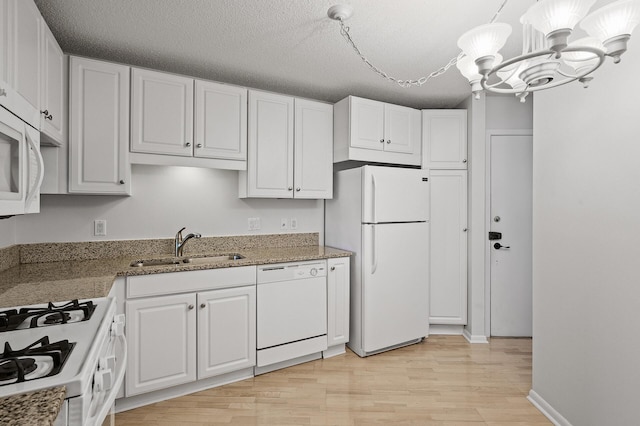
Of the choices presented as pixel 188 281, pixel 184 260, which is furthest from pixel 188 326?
pixel 184 260

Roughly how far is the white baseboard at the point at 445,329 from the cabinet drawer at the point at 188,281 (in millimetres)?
2030

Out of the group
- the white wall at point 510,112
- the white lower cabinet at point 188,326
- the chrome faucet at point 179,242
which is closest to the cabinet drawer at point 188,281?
the white lower cabinet at point 188,326

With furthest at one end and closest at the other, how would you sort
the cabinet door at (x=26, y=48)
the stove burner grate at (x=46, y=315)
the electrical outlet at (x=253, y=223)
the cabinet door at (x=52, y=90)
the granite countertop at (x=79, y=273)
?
the electrical outlet at (x=253, y=223)
the cabinet door at (x=52, y=90)
the granite countertop at (x=79, y=273)
the cabinet door at (x=26, y=48)
the stove burner grate at (x=46, y=315)

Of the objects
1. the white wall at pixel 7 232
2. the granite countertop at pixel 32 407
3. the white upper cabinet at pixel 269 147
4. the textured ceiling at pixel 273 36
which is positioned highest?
the textured ceiling at pixel 273 36

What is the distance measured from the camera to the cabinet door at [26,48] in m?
1.45

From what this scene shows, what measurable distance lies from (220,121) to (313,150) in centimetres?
86

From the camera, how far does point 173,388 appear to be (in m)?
2.28

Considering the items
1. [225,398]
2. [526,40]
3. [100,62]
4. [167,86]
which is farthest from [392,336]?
[100,62]

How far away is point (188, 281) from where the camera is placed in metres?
2.23

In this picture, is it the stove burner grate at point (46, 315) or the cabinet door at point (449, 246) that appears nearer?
the stove burner grate at point (46, 315)

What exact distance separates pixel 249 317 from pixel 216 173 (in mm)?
1289

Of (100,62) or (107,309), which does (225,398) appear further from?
(100,62)

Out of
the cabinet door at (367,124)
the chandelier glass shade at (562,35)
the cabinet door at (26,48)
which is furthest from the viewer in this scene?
the cabinet door at (367,124)

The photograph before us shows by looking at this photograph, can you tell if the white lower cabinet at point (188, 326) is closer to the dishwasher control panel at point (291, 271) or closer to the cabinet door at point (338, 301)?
the dishwasher control panel at point (291, 271)
